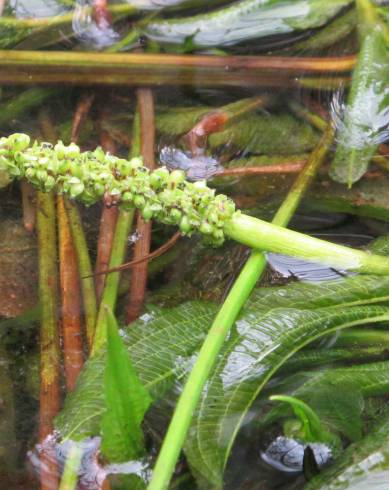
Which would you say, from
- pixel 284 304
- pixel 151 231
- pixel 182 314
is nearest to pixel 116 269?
pixel 151 231

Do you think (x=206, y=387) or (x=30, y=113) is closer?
(x=206, y=387)

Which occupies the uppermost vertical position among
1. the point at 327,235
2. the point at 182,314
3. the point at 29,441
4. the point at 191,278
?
the point at 327,235

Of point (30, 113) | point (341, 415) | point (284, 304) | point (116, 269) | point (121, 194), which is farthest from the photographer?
point (30, 113)

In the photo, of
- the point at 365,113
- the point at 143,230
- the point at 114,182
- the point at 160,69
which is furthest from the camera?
the point at 160,69

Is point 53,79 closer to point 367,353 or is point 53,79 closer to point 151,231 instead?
point 151,231

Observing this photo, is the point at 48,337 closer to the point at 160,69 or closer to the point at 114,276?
the point at 114,276

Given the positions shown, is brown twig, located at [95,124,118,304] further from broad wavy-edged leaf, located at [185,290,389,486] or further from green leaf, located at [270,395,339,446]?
green leaf, located at [270,395,339,446]

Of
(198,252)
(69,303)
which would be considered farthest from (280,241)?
(69,303)
